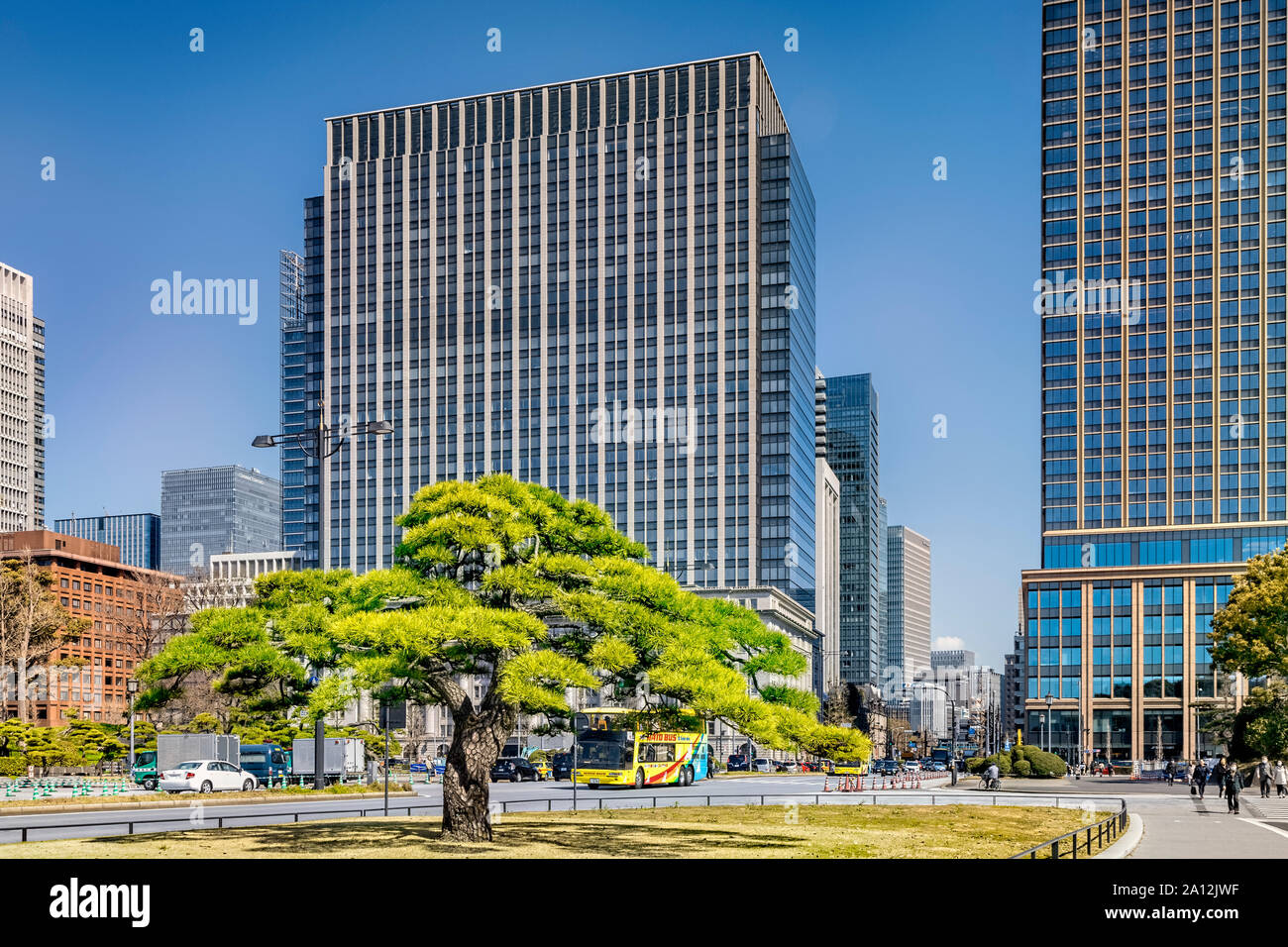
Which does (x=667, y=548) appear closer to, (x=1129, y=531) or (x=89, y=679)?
(x=1129, y=531)

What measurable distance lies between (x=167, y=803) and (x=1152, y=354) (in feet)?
452

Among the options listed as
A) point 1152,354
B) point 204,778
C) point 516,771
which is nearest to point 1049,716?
point 1152,354

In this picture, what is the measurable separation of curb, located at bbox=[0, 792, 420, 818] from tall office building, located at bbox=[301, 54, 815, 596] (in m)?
120

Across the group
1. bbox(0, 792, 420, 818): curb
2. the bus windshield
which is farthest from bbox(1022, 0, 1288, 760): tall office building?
bbox(0, 792, 420, 818): curb

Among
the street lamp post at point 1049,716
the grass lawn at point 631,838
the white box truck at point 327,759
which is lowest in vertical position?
the street lamp post at point 1049,716

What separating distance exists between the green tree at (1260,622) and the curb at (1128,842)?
3810 cm

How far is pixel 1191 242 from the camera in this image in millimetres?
156000

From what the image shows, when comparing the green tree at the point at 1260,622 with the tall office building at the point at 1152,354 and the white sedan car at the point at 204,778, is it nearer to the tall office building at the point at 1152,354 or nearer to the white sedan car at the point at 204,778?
the white sedan car at the point at 204,778

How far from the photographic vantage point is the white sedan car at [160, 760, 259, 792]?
53.3 meters

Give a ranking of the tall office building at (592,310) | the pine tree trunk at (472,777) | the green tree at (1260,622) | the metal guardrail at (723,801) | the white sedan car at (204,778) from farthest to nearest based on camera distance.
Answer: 1. the tall office building at (592,310)
2. the green tree at (1260,622)
3. the white sedan car at (204,778)
4. the metal guardrail at (723,801)
5. the pine tree trunk at (472,777)

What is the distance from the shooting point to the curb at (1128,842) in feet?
88.3

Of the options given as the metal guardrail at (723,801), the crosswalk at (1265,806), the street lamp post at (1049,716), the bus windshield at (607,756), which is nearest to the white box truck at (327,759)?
the bus windshield at (607,756)

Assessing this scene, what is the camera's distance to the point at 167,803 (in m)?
46.7

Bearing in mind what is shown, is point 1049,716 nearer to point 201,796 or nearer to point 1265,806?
point 1265,806
